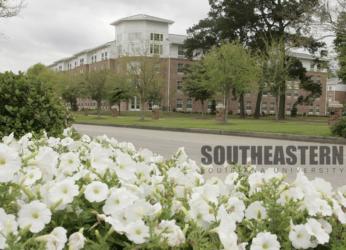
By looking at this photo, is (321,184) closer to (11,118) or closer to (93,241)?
(93,241)

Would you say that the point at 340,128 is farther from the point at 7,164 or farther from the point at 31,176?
the point at 7,164

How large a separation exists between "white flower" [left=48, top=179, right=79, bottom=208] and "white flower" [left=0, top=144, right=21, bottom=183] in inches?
6.2

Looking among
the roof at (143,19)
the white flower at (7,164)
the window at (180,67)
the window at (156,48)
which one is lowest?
the white flower at (7,164)

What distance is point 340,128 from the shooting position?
783 inches

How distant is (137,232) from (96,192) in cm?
33

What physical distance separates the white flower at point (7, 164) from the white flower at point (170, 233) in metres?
0.58

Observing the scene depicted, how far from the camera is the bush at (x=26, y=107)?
7516 millimetres

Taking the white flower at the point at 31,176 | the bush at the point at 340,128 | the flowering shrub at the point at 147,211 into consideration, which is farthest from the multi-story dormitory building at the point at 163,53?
the white flower at the point at 31,176

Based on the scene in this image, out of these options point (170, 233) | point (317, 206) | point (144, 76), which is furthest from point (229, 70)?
point (170, 233)

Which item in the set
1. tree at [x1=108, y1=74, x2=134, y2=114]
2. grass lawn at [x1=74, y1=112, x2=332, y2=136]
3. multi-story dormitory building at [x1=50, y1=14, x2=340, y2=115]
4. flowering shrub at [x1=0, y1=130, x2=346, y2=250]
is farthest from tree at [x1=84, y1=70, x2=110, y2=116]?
flowering shrub at [x1=0, y1=130, x2=346, y2=250]

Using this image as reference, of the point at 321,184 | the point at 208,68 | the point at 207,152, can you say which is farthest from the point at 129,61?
the point at 321,184

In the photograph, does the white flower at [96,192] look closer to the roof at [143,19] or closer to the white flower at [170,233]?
the white flower at [170,233]

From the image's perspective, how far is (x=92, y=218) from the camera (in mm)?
1829

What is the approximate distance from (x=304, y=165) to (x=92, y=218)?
31.8 ft
